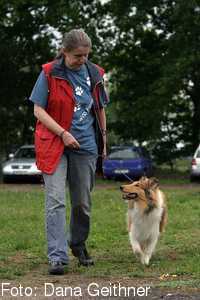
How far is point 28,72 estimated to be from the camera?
29562mm

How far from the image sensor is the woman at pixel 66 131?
261 inches

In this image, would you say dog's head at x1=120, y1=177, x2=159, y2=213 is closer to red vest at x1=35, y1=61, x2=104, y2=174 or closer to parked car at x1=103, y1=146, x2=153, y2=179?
red vest at x1=35, y1=61, x2=104, y2=174

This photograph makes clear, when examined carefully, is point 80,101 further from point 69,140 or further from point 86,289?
point 86,289

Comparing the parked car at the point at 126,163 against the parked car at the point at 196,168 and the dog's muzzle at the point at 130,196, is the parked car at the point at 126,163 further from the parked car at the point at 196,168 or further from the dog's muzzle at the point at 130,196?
the dog's muzzle at the point at 130,196

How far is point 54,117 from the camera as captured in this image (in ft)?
22.1

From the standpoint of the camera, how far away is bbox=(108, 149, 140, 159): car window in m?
27.6

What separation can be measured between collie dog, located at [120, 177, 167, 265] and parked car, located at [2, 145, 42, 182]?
18.1 meters

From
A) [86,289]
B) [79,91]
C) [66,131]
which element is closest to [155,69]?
[79,91]

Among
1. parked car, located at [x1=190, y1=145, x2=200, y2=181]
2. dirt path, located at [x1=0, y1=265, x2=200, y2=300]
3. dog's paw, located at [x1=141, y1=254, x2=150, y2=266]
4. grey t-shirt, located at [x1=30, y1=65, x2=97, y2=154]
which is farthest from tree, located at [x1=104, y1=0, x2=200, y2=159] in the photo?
dirt path, located at [x1=0, y1=265, x2=200, y2=300]

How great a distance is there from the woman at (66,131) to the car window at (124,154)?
67.3ft

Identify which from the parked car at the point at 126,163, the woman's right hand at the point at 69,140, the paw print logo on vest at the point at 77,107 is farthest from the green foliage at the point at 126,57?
the woman's right hand at the point at 69,140

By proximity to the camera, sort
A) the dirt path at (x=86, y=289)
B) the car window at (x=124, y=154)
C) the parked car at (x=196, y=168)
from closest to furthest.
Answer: the dirt path at (x=86, y=289) → the parked car at (x=196, y=168) → the car window at (x=124, y=154)

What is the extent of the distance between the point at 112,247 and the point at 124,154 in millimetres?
19130

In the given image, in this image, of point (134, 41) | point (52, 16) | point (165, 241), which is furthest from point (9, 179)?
point (165, 241)
